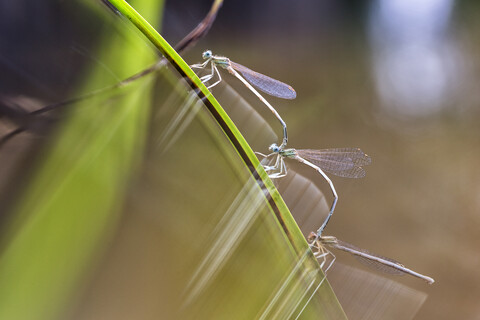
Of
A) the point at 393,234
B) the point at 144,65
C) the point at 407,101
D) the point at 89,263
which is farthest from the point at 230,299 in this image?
the point at 407,101

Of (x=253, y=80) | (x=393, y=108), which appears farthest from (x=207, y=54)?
(x=393, y=108)

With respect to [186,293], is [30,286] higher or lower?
lower

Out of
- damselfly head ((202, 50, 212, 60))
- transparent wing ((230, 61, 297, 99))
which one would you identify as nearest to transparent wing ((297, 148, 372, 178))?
transparent wing ((230, 61, 297, 99))

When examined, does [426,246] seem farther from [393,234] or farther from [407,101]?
[407,101]

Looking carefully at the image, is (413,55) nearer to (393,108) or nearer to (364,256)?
(393,108)

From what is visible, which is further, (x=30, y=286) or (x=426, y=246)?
(x=426, y=246)

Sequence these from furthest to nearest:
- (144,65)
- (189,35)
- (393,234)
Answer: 1. (393,234)
2. (189,35)
3. (144,65)
